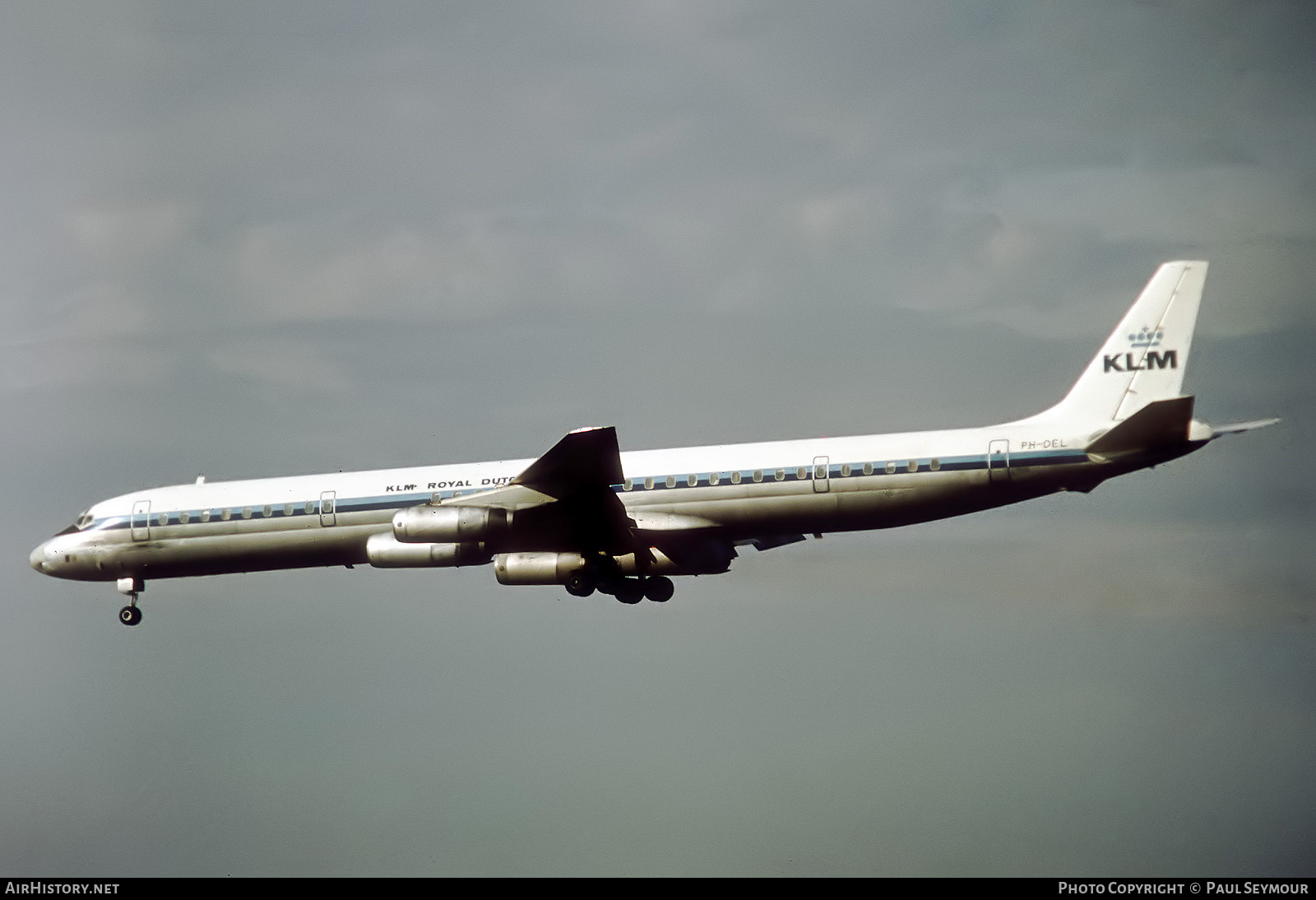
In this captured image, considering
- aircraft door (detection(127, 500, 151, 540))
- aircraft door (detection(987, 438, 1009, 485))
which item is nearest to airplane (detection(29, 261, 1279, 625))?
aircraft door (detection(987, 438, 1009, 485))

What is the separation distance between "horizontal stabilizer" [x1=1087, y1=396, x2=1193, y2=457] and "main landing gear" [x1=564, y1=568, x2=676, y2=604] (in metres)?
11.8

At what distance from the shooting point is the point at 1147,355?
36.9m

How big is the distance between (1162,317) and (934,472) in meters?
6.78

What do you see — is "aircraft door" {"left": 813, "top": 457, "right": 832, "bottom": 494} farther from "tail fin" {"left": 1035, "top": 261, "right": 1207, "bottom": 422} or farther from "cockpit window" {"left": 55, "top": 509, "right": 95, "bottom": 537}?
"cockpit window" {"left": 55, "top": 509, "right": 95, "bottom": 537}

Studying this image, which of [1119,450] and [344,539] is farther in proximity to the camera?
[344,539]

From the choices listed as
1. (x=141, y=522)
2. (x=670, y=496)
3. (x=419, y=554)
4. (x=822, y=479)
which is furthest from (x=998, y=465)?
(x=141, y=522)

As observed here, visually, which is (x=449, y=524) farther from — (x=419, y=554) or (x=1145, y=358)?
(x=1145, y=358)

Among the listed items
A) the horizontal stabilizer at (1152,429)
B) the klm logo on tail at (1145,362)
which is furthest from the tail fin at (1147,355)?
the horizontal stabilizer at (1152,429)
